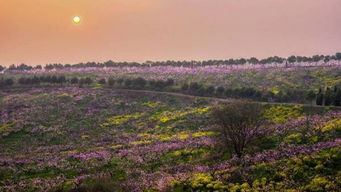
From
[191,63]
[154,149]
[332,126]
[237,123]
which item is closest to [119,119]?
[154,149]

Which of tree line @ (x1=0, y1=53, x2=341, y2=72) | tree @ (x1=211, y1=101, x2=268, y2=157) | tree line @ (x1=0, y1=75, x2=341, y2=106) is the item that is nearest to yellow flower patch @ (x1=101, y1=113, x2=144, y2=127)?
tree line @ (x1=0, y1=75, x2=341, y2=106)

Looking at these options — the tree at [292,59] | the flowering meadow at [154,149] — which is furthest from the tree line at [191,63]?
the flowering meadow at [154,149]

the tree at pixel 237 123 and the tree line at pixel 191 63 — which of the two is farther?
the tree line at pixel 191 63

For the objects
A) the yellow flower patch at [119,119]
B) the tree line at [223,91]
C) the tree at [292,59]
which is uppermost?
the tree at [292,59]

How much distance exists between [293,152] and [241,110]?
731 cm

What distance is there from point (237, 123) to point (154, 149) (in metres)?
15.3

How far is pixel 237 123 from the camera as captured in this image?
40.6m

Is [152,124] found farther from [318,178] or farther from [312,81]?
[312,81]

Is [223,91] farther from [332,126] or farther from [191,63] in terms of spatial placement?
[191,63]

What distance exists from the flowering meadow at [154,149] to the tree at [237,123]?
5.11ft

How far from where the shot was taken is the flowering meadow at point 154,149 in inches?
1310

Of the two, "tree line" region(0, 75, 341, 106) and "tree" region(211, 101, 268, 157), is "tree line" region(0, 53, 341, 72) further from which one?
"tree" region(211, 101, 268, 157)

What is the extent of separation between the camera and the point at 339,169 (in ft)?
103

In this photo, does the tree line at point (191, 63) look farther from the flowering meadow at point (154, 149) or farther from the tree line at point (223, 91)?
the flowering meadow at point (154, 149)
